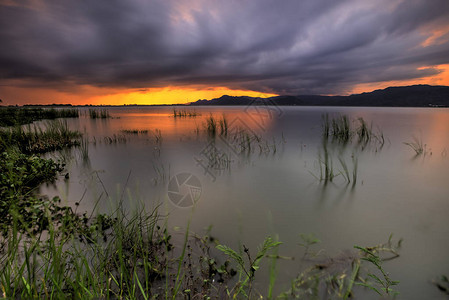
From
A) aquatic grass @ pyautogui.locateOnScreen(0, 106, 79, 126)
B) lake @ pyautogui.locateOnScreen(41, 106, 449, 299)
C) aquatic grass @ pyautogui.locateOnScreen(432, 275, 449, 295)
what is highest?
aquatic grass @ pyautogui.locateOnScreen(0, 106, 79, 126)

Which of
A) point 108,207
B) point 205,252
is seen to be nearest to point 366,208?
point 205,252

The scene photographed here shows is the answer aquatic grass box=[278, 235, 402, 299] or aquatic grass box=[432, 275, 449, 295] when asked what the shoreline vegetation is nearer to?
aquatic grass box=[278, 235, 402, 299]

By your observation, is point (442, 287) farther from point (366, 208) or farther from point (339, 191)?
point (339, 191)

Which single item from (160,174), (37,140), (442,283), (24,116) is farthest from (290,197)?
(24,116)

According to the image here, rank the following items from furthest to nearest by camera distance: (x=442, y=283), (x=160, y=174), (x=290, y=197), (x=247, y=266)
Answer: (x=160, y=174) → (x=290, y=197) → (x=247, y=266) → (x=442, y=283)

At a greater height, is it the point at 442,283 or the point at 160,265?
the point at 160,265

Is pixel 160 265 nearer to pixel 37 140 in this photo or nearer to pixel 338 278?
pixel 338 278

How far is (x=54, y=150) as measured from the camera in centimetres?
1056

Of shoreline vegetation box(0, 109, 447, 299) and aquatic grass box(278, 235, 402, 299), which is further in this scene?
aquatic grass box(278, 235, 402, 299)

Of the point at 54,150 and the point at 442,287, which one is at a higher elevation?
the point at 54,150

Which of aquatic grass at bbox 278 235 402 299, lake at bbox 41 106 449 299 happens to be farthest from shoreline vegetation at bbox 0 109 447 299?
lake at bbox 41 106 449 299

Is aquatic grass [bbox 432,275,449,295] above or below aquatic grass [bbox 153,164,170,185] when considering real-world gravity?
below

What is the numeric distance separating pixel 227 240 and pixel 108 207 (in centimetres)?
294

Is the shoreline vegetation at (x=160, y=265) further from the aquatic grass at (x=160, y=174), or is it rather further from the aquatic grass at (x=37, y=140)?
the aquatic grass at (x=37, y=140)
